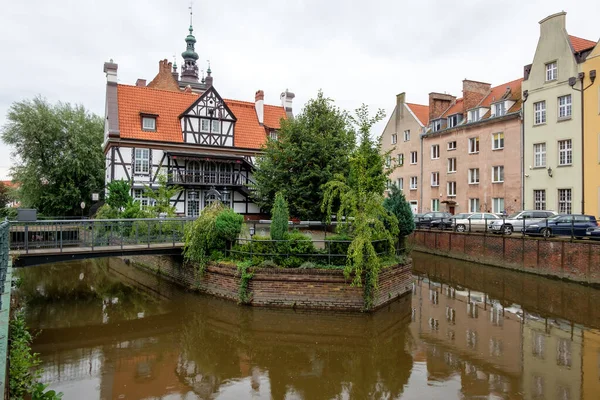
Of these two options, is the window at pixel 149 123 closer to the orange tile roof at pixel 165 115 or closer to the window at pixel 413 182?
the orange tile roof at pixel 165 115

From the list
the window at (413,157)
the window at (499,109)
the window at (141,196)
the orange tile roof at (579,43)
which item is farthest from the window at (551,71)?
the window at (141,196)

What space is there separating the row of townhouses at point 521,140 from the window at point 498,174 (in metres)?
0.07

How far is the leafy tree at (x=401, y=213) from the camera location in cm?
1805

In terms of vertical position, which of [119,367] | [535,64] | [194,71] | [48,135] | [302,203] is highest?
[194,71]

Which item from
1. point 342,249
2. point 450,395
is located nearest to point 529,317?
point 342,249

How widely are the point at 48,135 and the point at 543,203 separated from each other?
3879cm

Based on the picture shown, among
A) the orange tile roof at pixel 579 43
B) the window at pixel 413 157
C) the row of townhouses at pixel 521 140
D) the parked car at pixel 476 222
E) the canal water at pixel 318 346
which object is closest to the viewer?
the canal water at pixel 318 346

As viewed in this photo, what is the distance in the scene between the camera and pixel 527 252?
22281 mm

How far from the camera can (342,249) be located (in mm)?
15148

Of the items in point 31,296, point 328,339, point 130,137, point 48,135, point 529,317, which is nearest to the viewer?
point 328,339

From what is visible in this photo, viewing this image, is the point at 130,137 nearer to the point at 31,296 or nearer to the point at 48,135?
the point at 48,135

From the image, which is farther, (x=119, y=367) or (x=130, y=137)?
(x=130, y=137)

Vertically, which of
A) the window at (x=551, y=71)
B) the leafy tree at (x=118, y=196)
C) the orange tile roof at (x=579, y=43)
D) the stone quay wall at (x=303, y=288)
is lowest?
the stone quay wall at (x=303, y=288)

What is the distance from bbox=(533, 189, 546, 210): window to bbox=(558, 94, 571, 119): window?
5.08 meters
